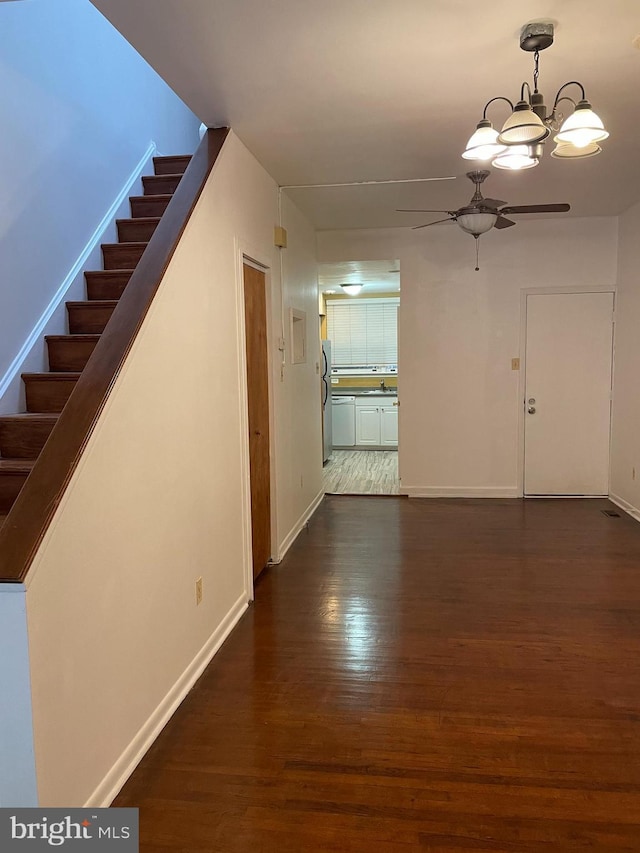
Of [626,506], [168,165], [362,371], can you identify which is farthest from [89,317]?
[362,371]

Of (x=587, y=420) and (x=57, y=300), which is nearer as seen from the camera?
(x=57, y=300)

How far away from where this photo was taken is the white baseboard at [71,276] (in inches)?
124

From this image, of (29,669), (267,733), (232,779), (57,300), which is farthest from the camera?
(57,300)

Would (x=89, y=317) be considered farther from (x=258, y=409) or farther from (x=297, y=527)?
(x=297, y=527)

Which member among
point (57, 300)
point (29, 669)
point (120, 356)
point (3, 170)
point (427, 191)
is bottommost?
point (29, 669)

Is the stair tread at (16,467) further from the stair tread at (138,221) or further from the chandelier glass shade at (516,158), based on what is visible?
the chandelier glass shade at (516,158)

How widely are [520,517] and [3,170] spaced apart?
15.3 ft

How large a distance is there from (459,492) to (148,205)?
4004mm

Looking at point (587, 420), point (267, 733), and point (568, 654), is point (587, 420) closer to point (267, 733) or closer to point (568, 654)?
point (568, 654)

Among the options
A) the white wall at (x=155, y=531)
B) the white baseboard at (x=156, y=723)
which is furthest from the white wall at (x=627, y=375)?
the white baseboard at (x=156, y=723)

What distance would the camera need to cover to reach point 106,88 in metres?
4.10

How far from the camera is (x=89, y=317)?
11.6ft

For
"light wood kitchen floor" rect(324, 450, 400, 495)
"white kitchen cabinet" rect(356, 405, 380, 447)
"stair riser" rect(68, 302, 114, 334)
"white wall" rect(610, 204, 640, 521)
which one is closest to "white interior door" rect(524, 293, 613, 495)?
"white wall" rect(610, 204, 640, 521)

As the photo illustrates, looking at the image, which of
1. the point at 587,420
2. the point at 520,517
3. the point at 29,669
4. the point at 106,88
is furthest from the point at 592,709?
the point at 106,88
